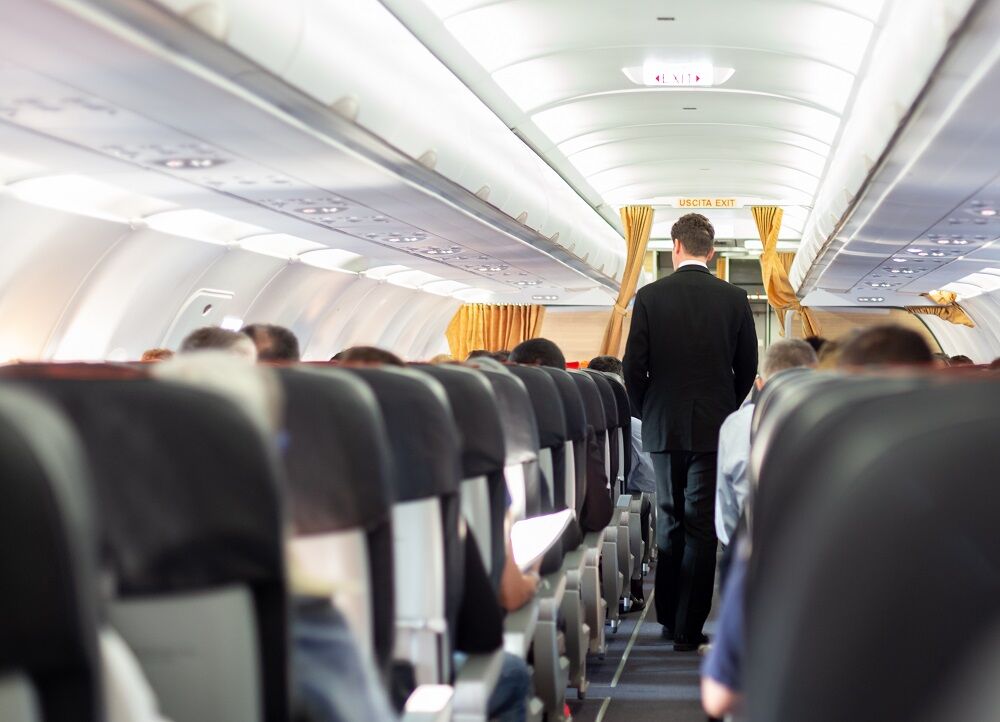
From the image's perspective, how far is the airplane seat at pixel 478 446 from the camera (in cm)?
322

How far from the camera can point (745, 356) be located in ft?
22.5

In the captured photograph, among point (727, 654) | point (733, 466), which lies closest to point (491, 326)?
point (733, 466)

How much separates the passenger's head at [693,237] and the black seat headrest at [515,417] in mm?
2774

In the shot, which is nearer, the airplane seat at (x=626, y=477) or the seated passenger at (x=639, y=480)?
the airplane seat at (x=626, y=477)

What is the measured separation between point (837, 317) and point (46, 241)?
19.6 meters

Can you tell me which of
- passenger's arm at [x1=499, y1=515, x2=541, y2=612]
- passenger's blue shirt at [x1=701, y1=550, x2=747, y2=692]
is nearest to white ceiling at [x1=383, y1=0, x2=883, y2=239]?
passenger's arm at [x1=499, y1=515, x2=541, y2=612]

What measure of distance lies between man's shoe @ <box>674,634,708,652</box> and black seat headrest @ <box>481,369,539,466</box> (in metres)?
3.19

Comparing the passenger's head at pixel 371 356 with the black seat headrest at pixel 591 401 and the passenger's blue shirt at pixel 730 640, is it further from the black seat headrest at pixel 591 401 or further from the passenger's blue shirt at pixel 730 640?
the black seat headrest at pixel 591 401

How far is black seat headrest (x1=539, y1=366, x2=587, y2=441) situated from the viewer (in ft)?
17.4

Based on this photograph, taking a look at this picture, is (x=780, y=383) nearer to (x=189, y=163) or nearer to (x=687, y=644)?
(x=687, y=644)

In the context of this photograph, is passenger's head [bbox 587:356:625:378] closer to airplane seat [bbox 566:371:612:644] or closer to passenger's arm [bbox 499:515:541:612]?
airplane seat [bbox 566:371:612:644]

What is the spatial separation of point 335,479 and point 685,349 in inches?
194

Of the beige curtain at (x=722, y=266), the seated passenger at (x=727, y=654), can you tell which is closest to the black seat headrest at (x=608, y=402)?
the seated passenger at (x=727, y=654)

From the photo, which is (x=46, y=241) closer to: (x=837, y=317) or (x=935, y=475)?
(x=935, y=475)
